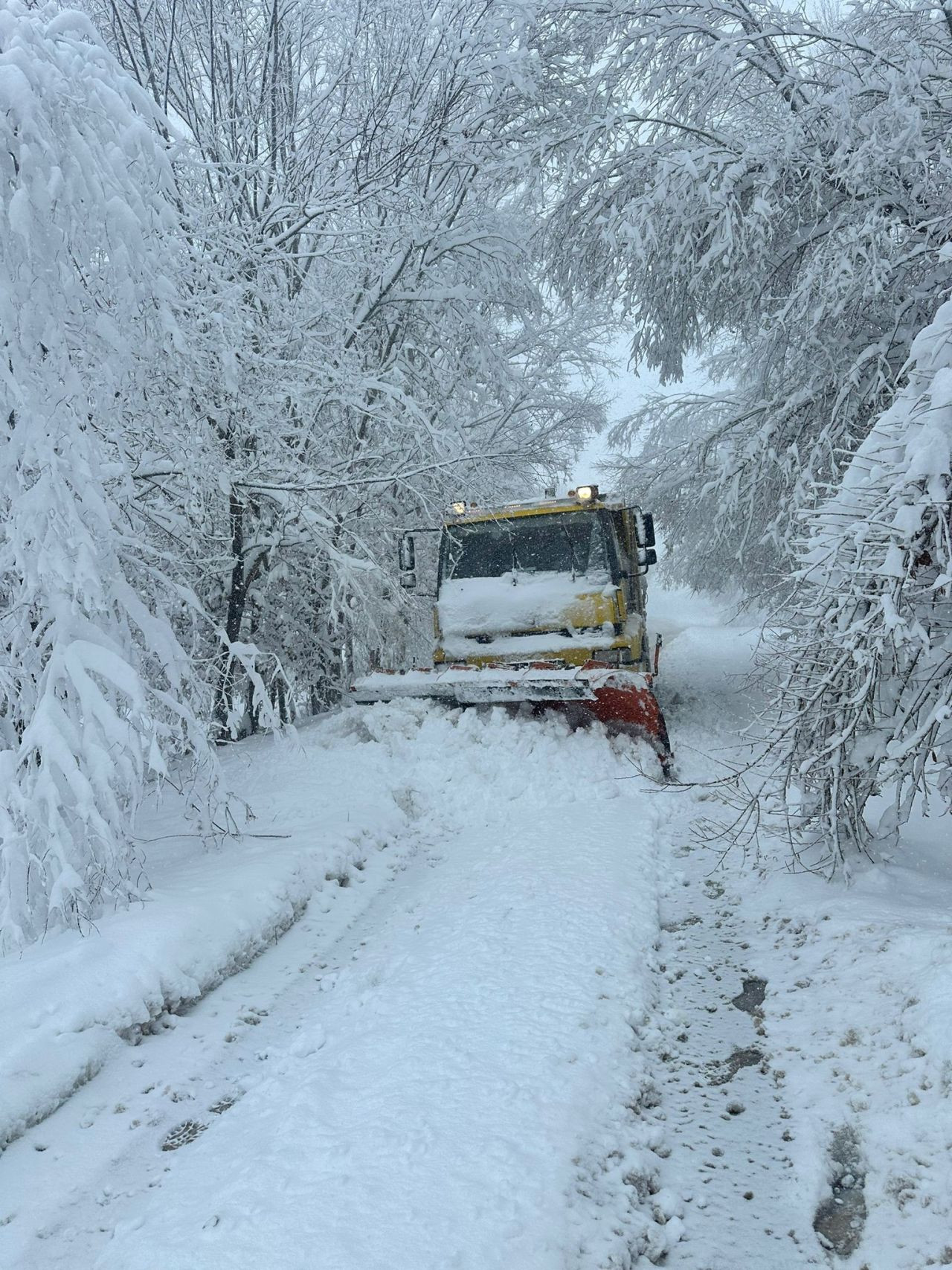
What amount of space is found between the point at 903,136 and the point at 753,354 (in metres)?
4.15

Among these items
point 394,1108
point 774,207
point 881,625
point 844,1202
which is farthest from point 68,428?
point 774,207

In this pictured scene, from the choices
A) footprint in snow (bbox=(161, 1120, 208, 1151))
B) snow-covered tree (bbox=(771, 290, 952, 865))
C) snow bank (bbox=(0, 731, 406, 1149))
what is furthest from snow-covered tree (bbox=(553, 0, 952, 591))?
footprint in snow (bbox=(161, 1120, 208, 1151))

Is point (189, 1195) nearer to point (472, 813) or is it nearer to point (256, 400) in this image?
point (472, 813)

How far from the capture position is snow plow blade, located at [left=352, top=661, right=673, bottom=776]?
299 inches

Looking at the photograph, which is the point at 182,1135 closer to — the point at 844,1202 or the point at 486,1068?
the point at 486,1068

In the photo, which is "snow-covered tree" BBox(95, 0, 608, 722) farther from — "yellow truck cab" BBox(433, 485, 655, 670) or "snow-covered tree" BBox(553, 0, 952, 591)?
"snow-covered tree" BBox(553, 0, 952, 591)

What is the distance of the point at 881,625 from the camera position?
381cm

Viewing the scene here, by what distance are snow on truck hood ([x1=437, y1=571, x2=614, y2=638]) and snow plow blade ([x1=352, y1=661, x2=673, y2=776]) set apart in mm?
786

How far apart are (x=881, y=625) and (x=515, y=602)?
553cm

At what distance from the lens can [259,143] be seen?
9.64 m

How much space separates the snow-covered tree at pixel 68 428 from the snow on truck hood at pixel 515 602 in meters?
4.74

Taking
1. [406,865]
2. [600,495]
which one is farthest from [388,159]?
[406,865]

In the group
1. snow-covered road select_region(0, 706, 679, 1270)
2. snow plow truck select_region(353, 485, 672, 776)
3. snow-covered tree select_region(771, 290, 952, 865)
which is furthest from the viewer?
snow plow truck select_region(353, 485, 672, 776)

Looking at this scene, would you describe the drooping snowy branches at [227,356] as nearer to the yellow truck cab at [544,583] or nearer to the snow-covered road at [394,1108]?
the yellow truck cab at [544,583]
